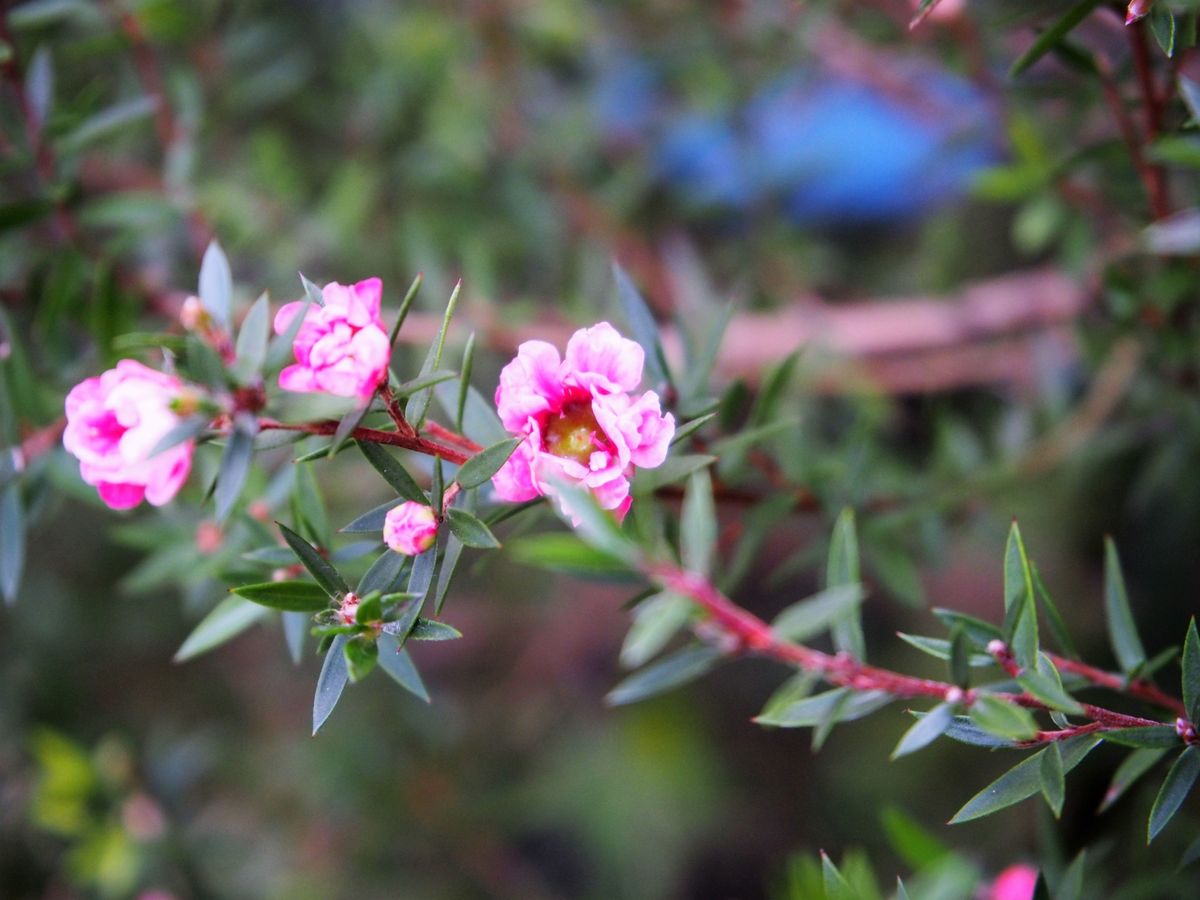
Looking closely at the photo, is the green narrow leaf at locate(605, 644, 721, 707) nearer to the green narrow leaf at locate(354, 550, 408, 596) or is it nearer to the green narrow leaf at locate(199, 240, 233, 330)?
the green narrow leaf at locate(354, 550, 408, 596)

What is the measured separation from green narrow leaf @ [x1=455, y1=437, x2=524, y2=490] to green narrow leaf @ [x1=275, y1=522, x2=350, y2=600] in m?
0.07

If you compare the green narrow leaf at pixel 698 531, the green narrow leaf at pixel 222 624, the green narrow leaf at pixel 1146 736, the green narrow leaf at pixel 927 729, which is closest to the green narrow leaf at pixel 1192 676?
the green narrow leaf at pixel 1146 736

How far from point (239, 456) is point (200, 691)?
3.53 feet

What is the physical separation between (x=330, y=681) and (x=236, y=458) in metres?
0.10

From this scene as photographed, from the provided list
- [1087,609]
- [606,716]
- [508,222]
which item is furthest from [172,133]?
[1087,609]

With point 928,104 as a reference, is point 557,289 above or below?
below

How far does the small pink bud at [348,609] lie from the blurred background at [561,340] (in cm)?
24

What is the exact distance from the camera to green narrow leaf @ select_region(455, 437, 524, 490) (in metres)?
0.40

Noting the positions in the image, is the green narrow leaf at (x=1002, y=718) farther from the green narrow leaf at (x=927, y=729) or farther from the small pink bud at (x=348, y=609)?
the small pink bud at (x=348, y=609)

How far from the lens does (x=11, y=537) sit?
541 millimetres

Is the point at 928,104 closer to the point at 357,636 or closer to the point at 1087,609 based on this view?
the point at 1087,609

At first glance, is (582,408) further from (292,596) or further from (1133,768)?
(1133,768)

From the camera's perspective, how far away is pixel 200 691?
4.33 ft

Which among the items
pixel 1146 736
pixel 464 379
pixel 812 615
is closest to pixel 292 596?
pixel 464 379
